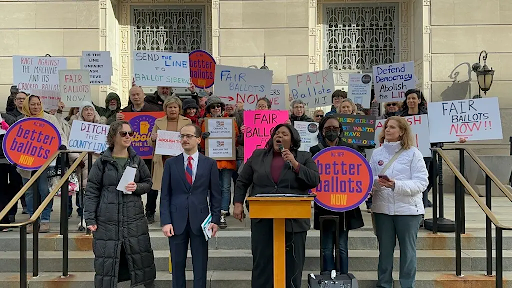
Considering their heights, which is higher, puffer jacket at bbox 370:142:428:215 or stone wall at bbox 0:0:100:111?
stone wall at bbox 0:0:100:111

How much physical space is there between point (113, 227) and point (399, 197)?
295cm

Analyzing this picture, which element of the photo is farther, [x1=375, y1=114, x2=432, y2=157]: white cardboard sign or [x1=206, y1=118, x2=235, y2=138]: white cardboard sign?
[x1=206, y1=118, x2=235, y2=138]: white cardboard sign

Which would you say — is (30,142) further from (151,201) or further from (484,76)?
(484,76)

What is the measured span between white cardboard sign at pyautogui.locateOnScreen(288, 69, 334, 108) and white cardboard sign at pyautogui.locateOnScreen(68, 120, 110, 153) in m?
3.58

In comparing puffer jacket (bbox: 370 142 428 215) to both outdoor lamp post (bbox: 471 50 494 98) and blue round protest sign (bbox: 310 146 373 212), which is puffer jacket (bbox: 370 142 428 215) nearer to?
blue round protest sign (bbox: 310 146 373 212)

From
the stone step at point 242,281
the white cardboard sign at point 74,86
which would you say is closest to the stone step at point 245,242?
the stone step at point 242,281

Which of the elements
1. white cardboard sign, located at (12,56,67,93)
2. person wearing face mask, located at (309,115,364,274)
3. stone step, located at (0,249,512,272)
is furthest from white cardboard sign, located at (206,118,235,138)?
white cardboard sign, located at (12,56,67,93)

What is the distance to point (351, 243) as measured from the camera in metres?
7.20

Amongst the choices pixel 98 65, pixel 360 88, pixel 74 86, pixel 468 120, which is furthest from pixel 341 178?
pixel 98 65

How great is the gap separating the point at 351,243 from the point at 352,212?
1427mm

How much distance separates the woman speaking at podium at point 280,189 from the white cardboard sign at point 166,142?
2.02 m

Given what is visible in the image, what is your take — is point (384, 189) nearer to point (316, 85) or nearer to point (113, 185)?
point (113, 185)

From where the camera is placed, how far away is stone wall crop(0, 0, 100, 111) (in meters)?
13.1

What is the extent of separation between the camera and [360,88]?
10.1 m
